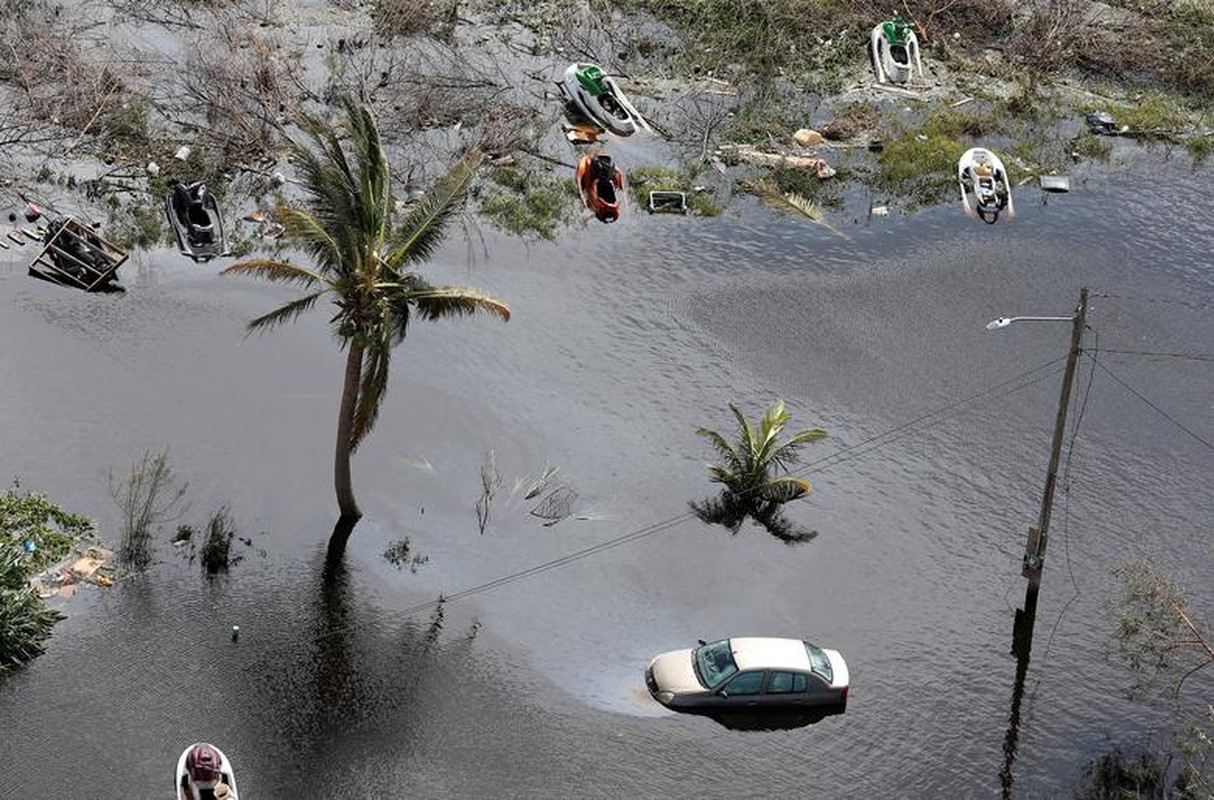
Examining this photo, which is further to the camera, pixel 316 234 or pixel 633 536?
pixel 633 536

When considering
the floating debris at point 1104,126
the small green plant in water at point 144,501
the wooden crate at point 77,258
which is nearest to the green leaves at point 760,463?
the small green plant in water at point 144,501

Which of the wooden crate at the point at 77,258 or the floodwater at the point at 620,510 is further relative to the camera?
the wooden crate at the point at 77,258

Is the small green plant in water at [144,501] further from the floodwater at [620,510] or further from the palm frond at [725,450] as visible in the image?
the palm frond at [725,450]

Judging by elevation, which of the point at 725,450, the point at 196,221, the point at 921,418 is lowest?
the point at 921,418

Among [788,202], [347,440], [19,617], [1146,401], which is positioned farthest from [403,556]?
[788,202]

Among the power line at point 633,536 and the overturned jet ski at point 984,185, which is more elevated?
the overturned jet ski at point 984,185

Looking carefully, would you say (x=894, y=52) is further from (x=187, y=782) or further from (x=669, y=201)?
(x=187, y=782)

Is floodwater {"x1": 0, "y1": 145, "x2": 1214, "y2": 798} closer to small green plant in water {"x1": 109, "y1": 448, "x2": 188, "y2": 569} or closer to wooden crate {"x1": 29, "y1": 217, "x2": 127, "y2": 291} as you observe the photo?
small green plant in water {"x1": 109, "y1": 448, "x2": 188, "y2": 569}
